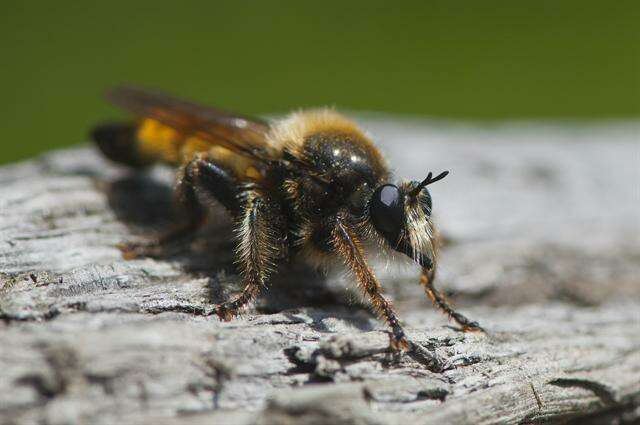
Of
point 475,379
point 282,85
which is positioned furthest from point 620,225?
point 282,85

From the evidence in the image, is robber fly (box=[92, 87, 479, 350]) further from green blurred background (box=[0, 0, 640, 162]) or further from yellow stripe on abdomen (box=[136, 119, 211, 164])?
green blurred background (box=[0, 0, 640, 162])

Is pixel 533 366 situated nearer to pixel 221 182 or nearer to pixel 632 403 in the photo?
pixel 632 403

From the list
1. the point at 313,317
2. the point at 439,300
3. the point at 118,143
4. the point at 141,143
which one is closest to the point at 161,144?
the point at 141,143

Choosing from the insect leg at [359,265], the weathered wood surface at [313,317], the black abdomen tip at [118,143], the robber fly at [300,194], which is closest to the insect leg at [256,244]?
the robber fly at [300,194]

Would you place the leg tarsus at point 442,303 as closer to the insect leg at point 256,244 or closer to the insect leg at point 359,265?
the insect leg at point 359,265

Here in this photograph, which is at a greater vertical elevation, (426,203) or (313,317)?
(426,203)

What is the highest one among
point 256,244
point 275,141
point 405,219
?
point 275,141

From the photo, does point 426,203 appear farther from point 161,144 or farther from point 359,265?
point 161,144
